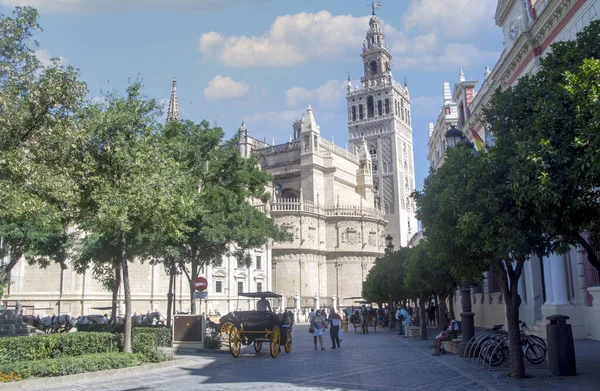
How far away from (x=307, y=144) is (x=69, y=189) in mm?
56563

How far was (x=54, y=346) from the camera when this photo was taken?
13516mm

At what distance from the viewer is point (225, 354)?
722 inches

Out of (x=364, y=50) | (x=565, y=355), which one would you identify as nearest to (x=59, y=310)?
(x=565, y=355)

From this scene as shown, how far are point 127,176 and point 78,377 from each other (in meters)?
5.48

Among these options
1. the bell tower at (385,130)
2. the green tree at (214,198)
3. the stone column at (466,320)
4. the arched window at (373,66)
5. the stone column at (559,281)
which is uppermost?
the arched window at (373,66)

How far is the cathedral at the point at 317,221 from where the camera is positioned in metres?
34.4

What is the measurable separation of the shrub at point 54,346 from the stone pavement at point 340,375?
6.19 ft

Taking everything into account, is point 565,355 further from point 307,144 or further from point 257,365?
point 307,144

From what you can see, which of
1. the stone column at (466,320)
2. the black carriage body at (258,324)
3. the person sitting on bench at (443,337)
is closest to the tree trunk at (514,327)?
the stone column at (466,320)

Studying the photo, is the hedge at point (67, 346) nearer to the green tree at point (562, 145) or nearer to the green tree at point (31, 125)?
the green tree at point (31, 125)

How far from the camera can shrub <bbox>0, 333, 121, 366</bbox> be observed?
41.2 ft

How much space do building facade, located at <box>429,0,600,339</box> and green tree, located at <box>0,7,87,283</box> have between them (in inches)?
457

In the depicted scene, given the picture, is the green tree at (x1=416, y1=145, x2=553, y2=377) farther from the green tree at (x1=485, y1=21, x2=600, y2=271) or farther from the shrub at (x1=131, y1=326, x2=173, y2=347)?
the shrub at (x1=131, y1=326, x2=173, y2=347)

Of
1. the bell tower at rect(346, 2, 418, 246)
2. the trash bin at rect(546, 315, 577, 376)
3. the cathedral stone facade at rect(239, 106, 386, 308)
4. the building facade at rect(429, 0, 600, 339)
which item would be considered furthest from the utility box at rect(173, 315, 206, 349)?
the bell tower at rect(346, 2, 418, 246)
